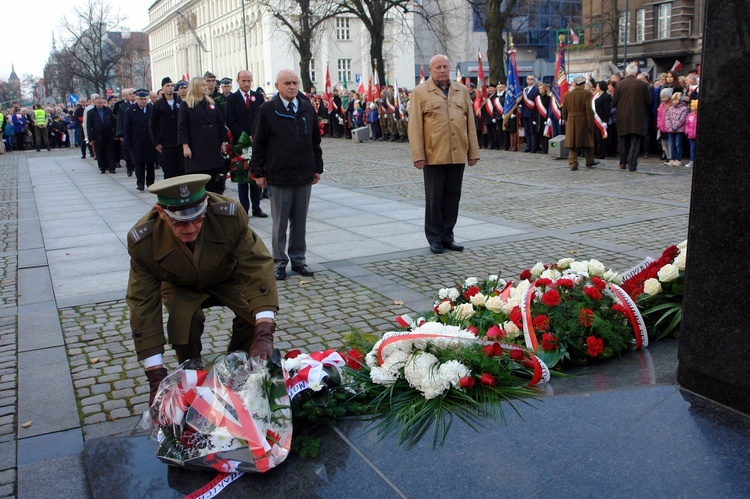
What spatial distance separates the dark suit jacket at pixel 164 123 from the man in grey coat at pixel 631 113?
8.80 meters

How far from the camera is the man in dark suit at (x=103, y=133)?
19.8 metres

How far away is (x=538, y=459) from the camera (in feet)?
10.1

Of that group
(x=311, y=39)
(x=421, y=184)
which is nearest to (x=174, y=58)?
(x=311, y=39)

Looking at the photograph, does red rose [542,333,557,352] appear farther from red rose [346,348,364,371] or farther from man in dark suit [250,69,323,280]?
man in dark suit [250,69,323,280]

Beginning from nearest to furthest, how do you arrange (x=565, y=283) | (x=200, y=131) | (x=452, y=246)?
(x=565, y=283) < (x=452, y=246) < (x=200, y=131)

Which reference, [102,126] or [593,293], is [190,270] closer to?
[593,293]

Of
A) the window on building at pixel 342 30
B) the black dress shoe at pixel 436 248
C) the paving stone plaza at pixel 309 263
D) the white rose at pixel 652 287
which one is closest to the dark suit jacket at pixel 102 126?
the paving stone plaza at pixel 309 263

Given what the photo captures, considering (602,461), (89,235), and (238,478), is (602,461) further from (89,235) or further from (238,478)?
(89,235)

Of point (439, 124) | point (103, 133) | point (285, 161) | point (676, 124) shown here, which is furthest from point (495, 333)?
point (103, 133)

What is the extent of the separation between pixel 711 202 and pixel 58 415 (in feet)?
12.0

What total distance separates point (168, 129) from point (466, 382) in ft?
30.5

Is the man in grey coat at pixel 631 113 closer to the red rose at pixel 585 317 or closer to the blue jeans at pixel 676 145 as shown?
the blue jeans at pixel 676 145

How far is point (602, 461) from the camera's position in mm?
3004

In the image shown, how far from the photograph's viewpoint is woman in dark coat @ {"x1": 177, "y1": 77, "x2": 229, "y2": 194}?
10305 millimetres
